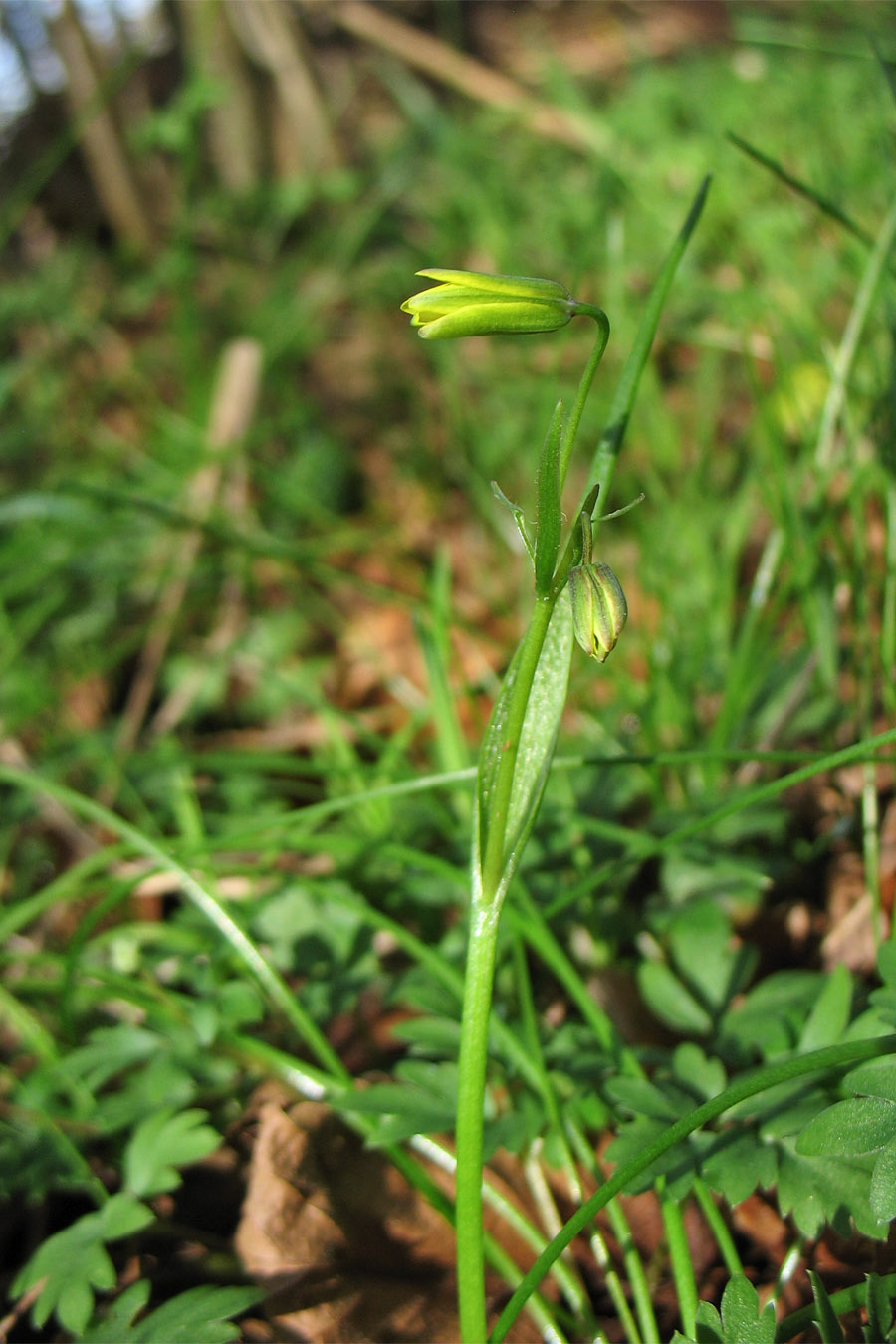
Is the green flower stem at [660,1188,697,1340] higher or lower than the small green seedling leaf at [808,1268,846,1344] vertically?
lower

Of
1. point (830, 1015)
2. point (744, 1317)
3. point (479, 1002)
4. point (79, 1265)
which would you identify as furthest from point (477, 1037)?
point (79, 1265)

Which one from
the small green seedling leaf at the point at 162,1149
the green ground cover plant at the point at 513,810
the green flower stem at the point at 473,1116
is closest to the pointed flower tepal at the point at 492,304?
the green ground cover plant at the point at 513,810

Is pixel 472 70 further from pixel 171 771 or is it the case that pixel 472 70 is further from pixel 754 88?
pixel 171 771

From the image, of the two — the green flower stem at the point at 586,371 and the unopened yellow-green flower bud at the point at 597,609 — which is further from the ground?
the green flower stem at the point at 586,371

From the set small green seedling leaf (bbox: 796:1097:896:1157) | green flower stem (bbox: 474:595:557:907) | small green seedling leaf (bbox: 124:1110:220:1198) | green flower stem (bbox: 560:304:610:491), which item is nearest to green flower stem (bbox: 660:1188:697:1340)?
small green seedling leaf (bbox: 796:1097:896:1157)

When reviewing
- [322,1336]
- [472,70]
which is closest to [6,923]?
[322,1336]

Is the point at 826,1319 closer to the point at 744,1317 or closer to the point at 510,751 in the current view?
the point at 744,1317

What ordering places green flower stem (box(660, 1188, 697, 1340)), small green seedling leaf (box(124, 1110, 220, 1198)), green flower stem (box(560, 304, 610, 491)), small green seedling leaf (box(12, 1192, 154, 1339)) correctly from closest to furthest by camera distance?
green flower stem (box(560, 304, 610, 491)), green flower stem (box(660, 1188, 697, 1340)), small green seedling leaf (box(12, 1192, 154, 1339)), small green seedling leaf (box(124, 1110, 220, 1198))

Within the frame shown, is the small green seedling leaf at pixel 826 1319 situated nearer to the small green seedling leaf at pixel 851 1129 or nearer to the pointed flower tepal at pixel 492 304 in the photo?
the small green seedling leaf at pixel 851 1129

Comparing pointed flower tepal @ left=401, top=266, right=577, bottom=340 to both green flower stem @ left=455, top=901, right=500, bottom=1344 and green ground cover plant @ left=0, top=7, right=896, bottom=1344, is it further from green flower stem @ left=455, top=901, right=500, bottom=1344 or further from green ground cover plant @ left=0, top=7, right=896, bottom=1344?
green flower stem @ left=455, top=901, right=500, bottom=1344
